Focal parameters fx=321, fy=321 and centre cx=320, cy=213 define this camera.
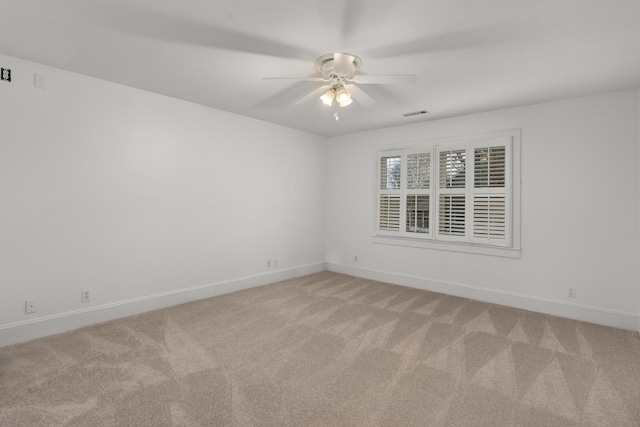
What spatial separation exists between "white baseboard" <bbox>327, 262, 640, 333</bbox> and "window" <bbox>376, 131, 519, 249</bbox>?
64 cm

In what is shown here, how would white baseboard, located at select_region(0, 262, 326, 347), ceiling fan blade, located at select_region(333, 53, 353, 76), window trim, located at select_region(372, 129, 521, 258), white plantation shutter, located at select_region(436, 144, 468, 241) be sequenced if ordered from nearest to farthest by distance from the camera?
ceiling fan blade, located at select_region(333, 53, 353, 76)
white baseboard, located at select_region(0, 262, 326, 347)
window trim, located at select_region(372, 129, 521, 258)
white plantation shutter, located at select_region(436, 144, 468, 241)

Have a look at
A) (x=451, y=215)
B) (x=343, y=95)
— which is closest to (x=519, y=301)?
(x=451, y=215)

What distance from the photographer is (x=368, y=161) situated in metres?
5.67

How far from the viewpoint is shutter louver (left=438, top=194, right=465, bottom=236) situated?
4613 mm

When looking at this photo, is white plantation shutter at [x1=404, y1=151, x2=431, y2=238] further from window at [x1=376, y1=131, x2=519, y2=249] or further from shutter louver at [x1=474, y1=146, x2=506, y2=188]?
shutter louver at [x1=474, y1=146, x2=506, y2=188]

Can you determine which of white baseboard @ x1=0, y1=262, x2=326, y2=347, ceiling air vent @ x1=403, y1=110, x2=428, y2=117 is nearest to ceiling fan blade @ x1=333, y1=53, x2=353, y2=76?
ceiling air vent @ x1=403, y1=110, x2=428, y2=117

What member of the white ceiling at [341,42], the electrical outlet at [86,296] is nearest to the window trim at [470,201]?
the white ceiling at [341,42]

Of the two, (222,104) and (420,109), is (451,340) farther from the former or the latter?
(222,104)

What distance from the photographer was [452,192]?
15.4 feet

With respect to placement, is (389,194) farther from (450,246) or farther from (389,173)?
(450,246)

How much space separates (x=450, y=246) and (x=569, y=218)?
57.2 inches

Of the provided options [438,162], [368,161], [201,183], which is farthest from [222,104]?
[438,162]

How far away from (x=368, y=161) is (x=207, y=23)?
3.77 m

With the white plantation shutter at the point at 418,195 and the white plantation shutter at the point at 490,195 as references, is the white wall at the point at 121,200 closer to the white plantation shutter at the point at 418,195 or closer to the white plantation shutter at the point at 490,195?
the white plantation shutter at the point at 418,195
